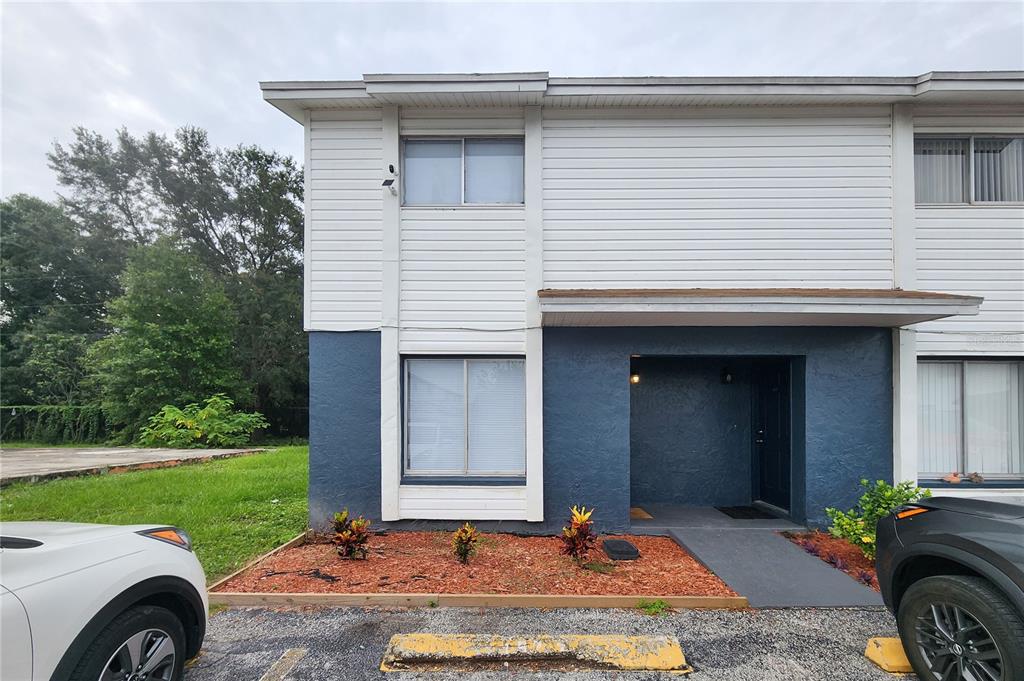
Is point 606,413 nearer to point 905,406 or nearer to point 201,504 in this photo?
point 905,406

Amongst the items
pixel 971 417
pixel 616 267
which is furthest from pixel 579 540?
pixel 971 417

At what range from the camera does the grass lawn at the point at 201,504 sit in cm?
553

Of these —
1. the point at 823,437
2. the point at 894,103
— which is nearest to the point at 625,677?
the point at 823,437

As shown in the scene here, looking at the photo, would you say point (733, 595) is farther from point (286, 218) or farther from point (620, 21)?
point (286, 218)

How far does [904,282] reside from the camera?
560cm

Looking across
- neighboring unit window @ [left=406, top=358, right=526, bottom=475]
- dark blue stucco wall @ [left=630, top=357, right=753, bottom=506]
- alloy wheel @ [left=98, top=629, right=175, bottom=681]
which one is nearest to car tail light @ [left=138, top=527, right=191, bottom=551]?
alloy wheel @ [left=98, top=629, right=175, bottom=681]

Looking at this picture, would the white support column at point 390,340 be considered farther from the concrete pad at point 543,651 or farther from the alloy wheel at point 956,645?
the alloy wheel at point 956,645

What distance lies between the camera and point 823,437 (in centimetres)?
560

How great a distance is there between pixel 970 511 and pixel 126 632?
4.97 meters

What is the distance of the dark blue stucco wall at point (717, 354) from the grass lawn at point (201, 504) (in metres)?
3.90

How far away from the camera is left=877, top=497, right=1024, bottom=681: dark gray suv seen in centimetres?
238

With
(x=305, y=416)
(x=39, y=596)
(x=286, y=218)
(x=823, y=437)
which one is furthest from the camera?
(x=286, y=218)

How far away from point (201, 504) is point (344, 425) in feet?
11.7

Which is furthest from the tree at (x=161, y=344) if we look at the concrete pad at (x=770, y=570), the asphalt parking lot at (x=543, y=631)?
the concrete pad at (x=770, y=570)
